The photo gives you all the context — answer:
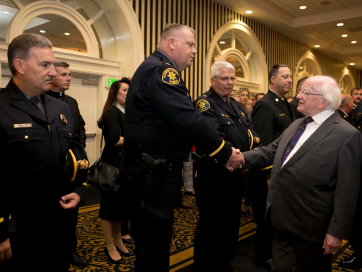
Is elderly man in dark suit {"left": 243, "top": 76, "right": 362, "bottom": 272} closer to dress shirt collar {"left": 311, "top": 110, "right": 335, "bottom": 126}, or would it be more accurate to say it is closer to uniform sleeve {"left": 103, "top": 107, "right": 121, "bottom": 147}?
dress shirt collar {"left": 311, "top": 110, "right": 335, "bottom": 126}

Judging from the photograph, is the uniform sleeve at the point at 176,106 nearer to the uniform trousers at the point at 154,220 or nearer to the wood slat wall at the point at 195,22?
the uniform trousers at the point at 154,220

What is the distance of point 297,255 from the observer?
1723 mm

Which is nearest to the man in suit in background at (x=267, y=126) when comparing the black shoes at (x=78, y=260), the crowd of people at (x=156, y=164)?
the crowd of people at (x=156, y=164)

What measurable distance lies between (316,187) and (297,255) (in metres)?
0.40

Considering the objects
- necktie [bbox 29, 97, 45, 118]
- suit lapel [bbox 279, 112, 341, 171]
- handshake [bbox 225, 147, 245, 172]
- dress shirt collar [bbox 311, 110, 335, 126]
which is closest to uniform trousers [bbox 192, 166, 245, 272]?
handshake [bbox 225, 147, 245, 172]

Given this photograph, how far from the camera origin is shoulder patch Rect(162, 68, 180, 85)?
5.57 ft

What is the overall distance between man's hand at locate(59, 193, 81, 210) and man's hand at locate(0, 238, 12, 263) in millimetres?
284

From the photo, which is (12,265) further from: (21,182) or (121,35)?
(121,35)

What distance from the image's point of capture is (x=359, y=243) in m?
1.76

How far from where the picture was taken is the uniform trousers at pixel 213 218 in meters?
2.27

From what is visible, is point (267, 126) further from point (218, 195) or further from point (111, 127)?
point (111, 127)

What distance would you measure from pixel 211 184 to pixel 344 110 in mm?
2633

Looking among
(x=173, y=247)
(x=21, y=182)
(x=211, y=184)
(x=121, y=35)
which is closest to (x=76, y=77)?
(x=121, y=35)

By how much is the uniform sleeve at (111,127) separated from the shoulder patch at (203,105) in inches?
29.3
